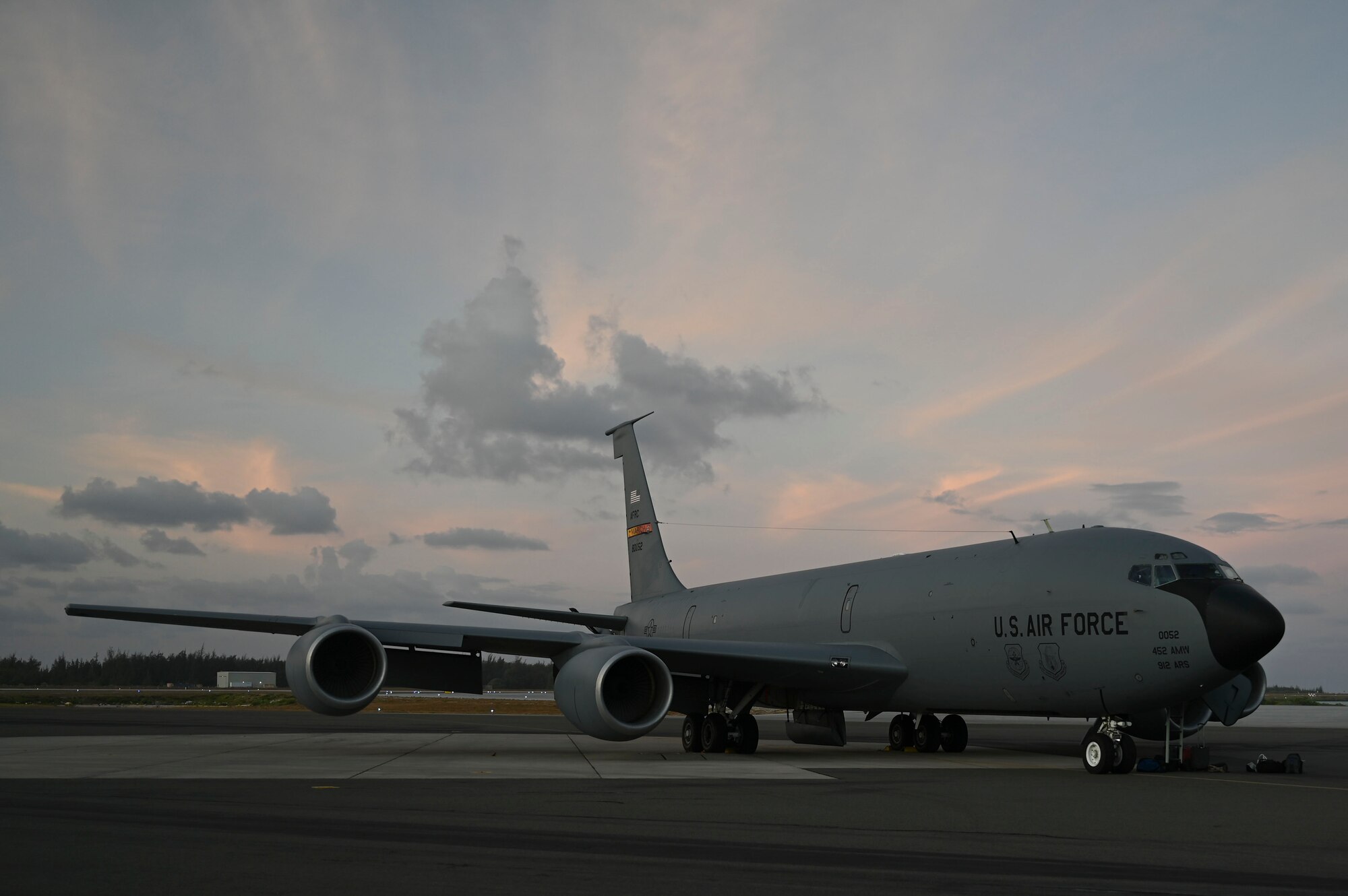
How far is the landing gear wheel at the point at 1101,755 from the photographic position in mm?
14617

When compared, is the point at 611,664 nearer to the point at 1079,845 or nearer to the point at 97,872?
the point at 1079,845

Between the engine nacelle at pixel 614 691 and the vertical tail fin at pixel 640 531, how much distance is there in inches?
437

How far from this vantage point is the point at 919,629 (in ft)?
58.3

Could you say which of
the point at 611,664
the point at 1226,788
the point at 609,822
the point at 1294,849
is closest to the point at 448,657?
the point at 611,664

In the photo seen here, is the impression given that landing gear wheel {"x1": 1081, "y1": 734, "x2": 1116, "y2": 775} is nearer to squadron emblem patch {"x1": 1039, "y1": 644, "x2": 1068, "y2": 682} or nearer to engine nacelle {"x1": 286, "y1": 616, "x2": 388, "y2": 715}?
squadron emblem patch {"x1": 1039, "y1": 644, "x2": 1068, "y2": 682}

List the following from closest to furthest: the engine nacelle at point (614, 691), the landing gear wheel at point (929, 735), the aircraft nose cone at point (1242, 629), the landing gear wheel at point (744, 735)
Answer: the aircraft nose cone at point (1242, 629) → the engine nacelle at point (614, 691) → the landing gear wheel at point (744, 735) → the landing gear wheel at point (929, 735)

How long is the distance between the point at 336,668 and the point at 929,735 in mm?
11360

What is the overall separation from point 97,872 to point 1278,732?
107 ft

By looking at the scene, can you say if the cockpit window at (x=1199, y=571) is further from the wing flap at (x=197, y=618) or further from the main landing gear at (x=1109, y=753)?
the wing flap at (x=197, y=618)

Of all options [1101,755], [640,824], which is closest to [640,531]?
[1101,755]

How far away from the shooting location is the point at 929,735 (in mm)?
20406

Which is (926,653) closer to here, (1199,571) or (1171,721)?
(1171,721)

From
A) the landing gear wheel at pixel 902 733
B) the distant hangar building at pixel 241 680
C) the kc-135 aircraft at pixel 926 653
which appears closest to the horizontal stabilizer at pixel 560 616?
the kc-135 aircraft at pixel 926 653

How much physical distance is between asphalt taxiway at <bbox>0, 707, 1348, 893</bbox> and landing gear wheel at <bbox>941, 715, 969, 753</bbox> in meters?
2.34
